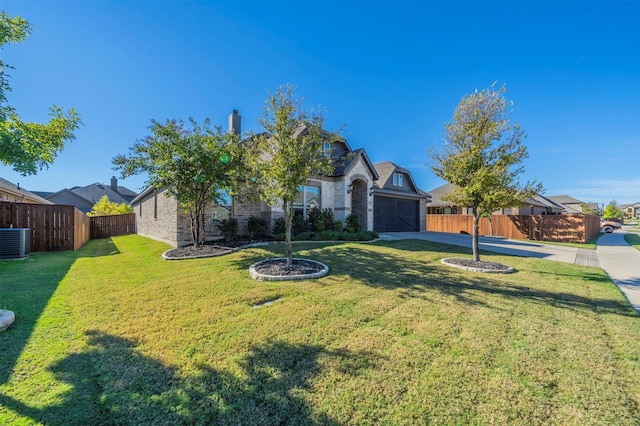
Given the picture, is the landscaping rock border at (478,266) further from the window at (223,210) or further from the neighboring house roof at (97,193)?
the neighboring house roof at (97,193)

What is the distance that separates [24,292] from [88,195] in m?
47.1

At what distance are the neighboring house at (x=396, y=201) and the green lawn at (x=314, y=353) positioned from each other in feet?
44.1

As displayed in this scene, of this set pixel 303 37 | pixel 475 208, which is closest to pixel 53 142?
Answer: pixel 303 37

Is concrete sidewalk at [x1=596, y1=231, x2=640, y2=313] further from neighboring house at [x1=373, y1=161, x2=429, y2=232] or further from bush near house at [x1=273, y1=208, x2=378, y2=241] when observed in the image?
neighboring house at [x1=373, y1=161, x2=429, y2=232]

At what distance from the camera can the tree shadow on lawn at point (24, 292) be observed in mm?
3192

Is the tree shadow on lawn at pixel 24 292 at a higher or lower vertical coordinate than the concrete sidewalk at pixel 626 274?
higher

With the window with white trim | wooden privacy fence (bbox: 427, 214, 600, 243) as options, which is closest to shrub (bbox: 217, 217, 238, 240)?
the window with white trim

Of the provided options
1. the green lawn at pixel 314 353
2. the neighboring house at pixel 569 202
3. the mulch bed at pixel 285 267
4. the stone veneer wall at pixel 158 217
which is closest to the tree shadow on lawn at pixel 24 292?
the green lawn at pixel 314 353

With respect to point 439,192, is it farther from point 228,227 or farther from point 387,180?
point 228,227

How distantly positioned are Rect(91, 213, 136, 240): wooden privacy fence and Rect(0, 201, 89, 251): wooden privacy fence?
918cm

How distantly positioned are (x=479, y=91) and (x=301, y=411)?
9994mm

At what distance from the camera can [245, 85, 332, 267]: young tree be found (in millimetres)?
6871

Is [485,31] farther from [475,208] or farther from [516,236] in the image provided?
[516,236]

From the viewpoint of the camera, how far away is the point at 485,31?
10.9 metres
